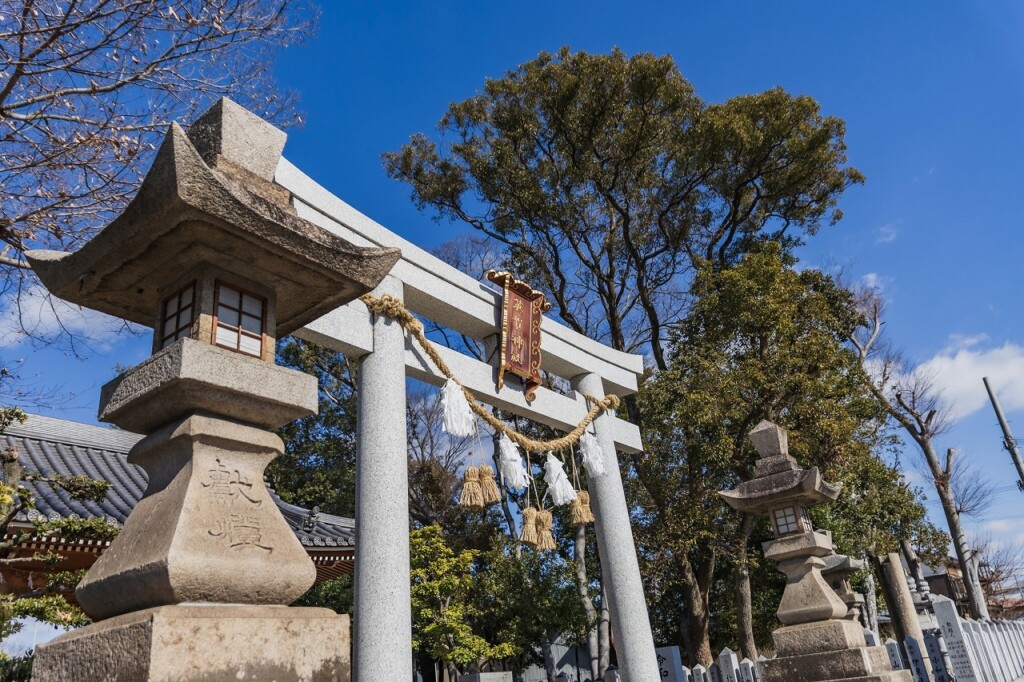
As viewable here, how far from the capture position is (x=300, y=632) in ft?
7.77

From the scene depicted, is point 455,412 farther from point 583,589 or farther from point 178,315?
point 583,589

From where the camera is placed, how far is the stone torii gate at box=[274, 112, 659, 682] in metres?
5.55

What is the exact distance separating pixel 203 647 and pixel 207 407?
848mm

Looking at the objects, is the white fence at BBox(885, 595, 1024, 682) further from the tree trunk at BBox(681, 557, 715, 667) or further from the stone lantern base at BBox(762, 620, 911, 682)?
the tree trunk at BBox(681, 557, 715, 667)

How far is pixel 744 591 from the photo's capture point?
15.1 meters

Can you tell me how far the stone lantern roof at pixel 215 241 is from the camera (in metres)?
2.46

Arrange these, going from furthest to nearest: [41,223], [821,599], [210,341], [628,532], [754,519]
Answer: [754,519]
[628,532]
[821,599]
[41,223]
[210,341]

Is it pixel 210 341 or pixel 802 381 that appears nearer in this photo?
pixel 210 341

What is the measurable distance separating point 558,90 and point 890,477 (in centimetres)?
1138

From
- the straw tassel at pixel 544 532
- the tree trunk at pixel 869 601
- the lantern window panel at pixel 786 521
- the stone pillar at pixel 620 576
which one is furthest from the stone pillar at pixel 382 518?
the tree trunk at pixel 869 601

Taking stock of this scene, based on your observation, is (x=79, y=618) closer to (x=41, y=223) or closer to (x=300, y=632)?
(x=41, y=223)

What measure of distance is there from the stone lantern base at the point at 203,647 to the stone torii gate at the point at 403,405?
8.91ft

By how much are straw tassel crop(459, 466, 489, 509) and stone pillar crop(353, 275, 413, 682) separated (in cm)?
95

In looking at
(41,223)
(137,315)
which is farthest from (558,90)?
(137,315)
